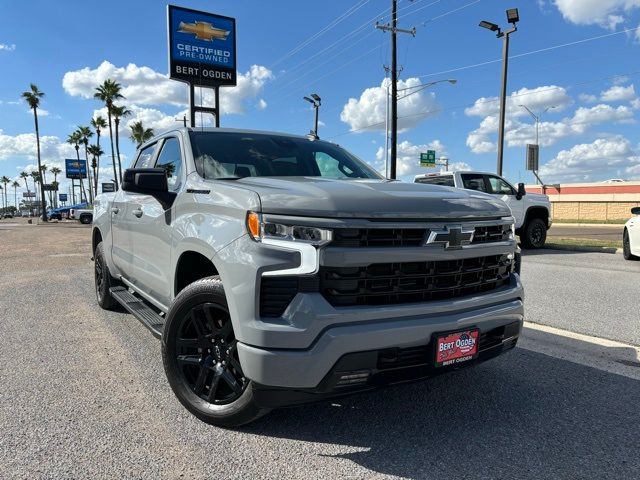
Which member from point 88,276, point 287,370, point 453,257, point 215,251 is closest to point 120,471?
point 287,370

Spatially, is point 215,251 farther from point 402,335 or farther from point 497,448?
point 497,448

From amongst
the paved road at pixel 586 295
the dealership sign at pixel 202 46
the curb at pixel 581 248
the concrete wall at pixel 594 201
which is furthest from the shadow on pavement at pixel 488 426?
Result: the concrete wall at pixel 594 201

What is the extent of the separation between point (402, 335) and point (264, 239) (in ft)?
2.81

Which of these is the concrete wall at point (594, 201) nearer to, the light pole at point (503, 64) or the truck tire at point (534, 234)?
the light pole at point (503, 64)

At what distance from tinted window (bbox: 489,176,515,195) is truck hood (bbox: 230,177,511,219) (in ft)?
34.7

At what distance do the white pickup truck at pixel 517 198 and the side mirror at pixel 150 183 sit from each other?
9636 millimetres

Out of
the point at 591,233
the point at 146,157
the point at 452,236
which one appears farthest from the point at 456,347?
the point at 591,233

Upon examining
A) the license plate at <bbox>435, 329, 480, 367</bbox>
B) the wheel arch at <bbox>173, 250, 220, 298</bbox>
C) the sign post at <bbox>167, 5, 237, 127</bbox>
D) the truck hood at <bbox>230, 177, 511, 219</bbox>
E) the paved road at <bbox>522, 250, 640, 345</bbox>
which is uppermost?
the sign post at <bbox>167, 5, 237, 127</bbox>

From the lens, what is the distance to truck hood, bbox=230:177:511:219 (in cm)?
257

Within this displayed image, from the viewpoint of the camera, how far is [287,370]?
2.43 meters

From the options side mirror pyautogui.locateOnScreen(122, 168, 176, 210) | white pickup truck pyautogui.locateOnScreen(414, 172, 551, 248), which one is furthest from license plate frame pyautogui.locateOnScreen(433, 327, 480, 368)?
white pickup truck pyautogui.locateOnScreen(414, 172, 551, 248)

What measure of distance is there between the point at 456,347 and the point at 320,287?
88 centimetres

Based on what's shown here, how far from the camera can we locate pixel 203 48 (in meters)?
24.9

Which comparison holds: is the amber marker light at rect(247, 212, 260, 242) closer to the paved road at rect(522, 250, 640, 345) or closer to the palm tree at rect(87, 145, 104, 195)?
the paved road at rect(522, 250, 640, 345)
